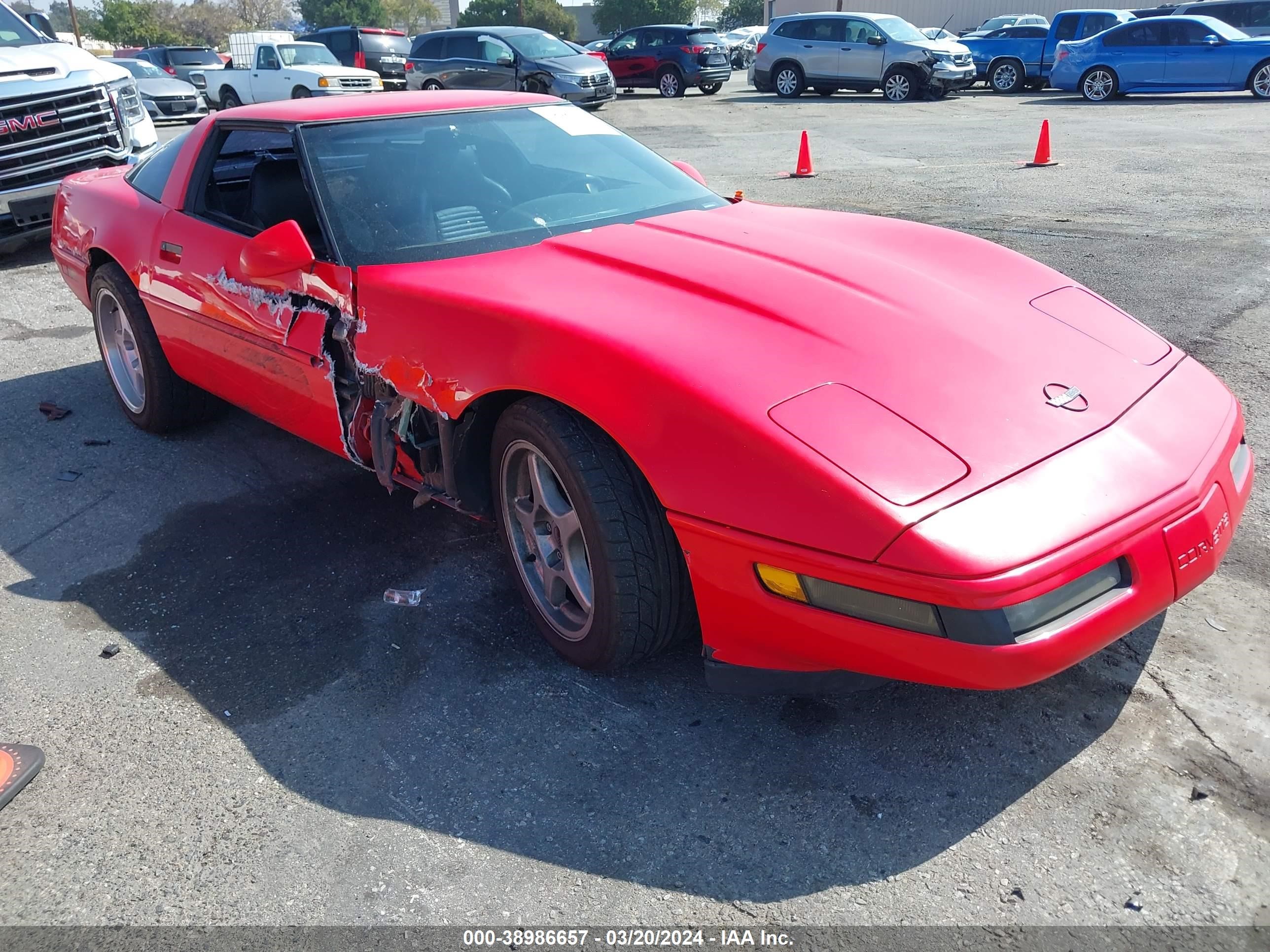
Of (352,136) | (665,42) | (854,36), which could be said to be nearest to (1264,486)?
(352,136)

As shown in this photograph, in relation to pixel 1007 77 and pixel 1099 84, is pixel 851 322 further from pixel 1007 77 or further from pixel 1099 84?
pixel 1007 77

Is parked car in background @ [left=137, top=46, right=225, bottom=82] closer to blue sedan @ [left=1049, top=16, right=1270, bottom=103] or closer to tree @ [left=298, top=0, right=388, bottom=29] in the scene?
blue sedan @ [left=1049, top=16, right=1270, bottom=103]

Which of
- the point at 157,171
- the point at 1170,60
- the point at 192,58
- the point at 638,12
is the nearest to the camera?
the point at 157,171

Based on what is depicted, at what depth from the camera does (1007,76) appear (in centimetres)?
2109

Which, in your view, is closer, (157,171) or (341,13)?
(157,171)

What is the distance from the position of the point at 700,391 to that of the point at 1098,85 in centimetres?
1871

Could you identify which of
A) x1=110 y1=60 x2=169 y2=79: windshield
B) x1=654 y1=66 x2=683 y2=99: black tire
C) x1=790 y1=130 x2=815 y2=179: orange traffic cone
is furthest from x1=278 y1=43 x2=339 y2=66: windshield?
x1=790 y1=130 x2=815 y2=179: orange traffic cone

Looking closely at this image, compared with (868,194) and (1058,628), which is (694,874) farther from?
(868,194)

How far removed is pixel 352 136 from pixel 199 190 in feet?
2.92

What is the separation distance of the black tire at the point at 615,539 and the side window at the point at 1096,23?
71.4ft

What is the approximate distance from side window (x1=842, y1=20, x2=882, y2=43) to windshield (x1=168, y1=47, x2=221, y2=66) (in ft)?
47.2

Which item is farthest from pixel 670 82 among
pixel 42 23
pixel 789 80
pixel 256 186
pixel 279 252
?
pixel 279 252

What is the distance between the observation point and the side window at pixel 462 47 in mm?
18000

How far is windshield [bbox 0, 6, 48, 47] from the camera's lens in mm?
8055
